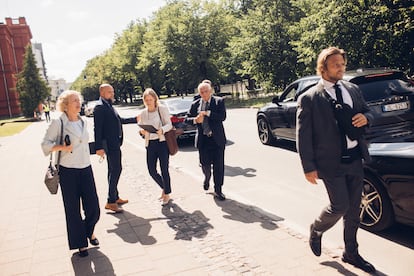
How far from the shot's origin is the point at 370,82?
20.8ft

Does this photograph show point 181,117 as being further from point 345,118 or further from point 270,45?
point 270,45

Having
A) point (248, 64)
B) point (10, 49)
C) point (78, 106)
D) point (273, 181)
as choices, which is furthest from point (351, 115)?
point (10, 49)

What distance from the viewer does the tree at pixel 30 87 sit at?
42625 mm

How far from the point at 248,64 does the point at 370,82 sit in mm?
22420

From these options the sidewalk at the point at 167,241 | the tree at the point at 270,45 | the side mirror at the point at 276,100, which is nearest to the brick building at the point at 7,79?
the tree at the point at 270,45

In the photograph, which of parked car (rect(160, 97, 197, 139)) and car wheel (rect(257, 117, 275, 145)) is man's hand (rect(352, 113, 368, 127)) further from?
parked car (rect(160, 97, 197, 139))

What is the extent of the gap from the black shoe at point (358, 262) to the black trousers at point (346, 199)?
45 millimetres

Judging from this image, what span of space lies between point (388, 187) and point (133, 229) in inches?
122

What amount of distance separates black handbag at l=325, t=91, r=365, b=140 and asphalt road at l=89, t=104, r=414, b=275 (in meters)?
1.28

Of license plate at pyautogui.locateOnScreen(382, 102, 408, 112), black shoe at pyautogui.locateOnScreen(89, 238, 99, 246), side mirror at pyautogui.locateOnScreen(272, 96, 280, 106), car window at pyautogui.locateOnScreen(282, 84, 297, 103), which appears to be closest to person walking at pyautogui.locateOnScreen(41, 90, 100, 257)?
black shoe at pyautogui.locateOnScreen(89, 238, 99, 246)

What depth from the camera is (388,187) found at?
12.2 ft

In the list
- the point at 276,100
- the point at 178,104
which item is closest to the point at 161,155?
the point at 276,100

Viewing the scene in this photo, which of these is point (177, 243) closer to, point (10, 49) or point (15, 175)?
point (15, 175)

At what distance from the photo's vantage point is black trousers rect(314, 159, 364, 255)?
3.15 m
